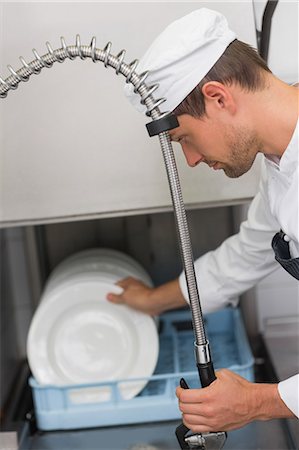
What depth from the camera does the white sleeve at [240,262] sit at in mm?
1359

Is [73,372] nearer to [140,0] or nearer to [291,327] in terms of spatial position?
[291,327]

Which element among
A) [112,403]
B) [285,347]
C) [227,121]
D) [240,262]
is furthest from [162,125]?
[285,347]

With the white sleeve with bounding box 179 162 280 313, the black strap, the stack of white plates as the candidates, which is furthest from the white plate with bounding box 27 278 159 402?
the black strap

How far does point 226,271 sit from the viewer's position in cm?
142

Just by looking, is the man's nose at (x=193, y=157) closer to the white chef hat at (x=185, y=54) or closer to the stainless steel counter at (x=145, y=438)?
the white chef hat at (x=185, y=54)

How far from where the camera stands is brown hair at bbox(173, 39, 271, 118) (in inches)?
41.8

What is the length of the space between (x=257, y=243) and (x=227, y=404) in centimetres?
38

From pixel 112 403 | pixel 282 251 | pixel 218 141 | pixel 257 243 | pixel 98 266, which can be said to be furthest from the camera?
pixel 98 266

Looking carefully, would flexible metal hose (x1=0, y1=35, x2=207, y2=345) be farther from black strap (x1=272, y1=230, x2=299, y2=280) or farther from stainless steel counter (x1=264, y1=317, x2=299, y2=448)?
stainless steel counter (x1=264, y1=317, x2=299, y2=448)

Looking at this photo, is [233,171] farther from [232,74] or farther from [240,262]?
[240,262]

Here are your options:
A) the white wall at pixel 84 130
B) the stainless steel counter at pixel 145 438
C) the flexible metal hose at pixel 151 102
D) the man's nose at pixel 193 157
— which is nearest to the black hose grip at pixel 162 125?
the flexible metal hose at pixel 151 102

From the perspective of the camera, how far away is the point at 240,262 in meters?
1.41

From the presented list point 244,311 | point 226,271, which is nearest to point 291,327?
point 244,311

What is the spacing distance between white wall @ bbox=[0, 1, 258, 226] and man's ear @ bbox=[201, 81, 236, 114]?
265mm
